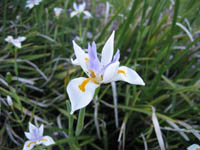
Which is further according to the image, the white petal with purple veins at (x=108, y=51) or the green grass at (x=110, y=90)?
the green grass at (x=110, y=90)

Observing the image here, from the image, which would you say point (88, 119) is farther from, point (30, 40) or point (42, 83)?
point (30, 40)

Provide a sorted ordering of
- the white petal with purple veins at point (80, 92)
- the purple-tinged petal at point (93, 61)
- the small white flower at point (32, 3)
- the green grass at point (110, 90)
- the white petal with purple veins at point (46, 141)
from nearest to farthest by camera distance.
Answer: the white petal with purple veins at point (80, 92)
the purple-tinged petal at point (93, 61)
the white petal with purple veins at point (46, 141)
the green grass at point (110, 90)
the small white flower at point (32, 3)

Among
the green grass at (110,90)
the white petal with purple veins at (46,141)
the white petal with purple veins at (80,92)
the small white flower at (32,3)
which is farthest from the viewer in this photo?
the small white flower at (32,3)

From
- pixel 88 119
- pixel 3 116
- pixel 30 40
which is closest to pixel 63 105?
pixel 88 119

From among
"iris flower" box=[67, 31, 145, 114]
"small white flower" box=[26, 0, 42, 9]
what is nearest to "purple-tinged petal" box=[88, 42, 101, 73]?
"iris flower" box=[67, 31, 145, 114]

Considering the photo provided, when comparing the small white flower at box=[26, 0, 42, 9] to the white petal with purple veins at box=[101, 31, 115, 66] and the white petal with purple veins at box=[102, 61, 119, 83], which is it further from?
the white petal with purple veins at box=[102, 61, 119, 83]

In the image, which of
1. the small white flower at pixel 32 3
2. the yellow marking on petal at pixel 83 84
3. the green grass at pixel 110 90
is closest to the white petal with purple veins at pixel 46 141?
the green grass at pixel 110 90

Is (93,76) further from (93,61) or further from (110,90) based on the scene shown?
(110,90)

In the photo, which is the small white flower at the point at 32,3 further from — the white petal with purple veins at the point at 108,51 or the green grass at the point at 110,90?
the white petal with purple veins at the point at 108,51
